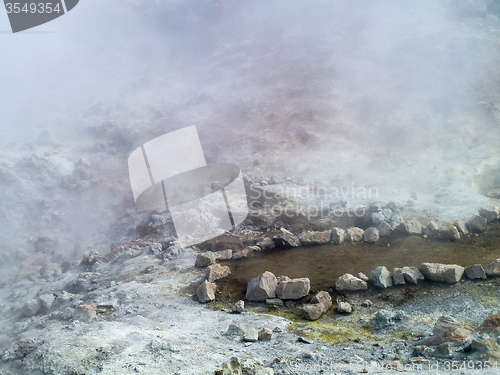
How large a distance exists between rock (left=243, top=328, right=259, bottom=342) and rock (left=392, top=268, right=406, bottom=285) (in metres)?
2.00

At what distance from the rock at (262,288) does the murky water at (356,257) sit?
241 mm

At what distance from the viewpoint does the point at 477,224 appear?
20.1 feet

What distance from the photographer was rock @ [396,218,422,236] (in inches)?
242

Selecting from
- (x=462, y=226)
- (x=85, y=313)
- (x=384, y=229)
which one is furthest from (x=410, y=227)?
(x=85, y=313)

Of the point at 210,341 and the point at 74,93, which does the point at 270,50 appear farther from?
the point at 210,341

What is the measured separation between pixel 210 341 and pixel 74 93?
15.4 m

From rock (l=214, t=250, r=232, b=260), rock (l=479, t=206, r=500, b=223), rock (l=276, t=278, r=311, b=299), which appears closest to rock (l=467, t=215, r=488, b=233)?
rock (l=479, t=206, r=500, b=223)

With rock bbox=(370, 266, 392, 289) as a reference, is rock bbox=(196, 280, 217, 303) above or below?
above

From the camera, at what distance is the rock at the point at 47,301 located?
209 inches

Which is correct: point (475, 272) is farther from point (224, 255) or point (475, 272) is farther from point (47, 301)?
point (47, 301)

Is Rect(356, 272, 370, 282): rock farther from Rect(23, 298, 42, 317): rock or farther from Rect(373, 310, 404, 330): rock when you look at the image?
Rect(23, 298, 42, 317): rock

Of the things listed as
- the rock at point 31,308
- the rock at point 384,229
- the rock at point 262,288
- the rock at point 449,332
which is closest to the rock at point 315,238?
the rock at point 384,229

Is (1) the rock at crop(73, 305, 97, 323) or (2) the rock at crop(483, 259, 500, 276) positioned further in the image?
(2) the rock at crop(483, 259, 500, 276)

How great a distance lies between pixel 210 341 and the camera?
3736 millimetres
